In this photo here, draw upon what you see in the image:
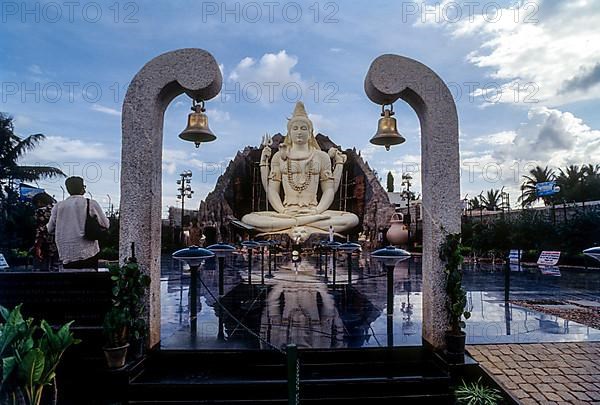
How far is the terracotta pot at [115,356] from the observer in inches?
142

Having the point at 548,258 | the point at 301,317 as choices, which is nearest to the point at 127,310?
the point at 301,317

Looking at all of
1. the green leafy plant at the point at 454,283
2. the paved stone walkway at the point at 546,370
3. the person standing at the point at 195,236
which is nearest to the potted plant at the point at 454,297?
the green leafy plant at the point at 454,283

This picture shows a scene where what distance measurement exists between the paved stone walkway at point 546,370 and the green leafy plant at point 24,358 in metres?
3.90

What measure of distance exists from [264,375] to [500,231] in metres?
18.5

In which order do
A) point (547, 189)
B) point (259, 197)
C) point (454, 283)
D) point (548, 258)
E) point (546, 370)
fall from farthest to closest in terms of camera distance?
point (547, 189) → point (259, 197) → point (548, 258) → point (546, 370) → point (454, 283)

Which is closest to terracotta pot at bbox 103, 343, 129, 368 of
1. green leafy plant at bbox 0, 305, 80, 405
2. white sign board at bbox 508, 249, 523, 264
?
green leafy plant at bbox 0, 305, 80, 405

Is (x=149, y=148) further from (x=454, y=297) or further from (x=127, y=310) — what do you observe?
(x=454, y=297)

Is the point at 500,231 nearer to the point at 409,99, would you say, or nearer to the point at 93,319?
the point at 409,99

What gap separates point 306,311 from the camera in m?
6.27

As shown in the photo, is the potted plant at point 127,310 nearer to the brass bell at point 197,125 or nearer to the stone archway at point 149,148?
the stone archway at point 149,148

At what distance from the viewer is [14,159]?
22.2 meters

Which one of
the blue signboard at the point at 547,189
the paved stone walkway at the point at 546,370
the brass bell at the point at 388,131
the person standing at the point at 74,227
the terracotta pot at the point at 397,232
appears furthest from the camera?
the blue signboard at the point at 547,189

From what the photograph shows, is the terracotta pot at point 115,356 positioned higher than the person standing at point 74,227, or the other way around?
the person standing at point 74,227

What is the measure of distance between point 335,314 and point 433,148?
9.96ft
